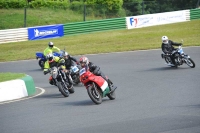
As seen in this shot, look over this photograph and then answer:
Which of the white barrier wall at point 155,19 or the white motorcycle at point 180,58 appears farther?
the white barrier wall at point 155,19

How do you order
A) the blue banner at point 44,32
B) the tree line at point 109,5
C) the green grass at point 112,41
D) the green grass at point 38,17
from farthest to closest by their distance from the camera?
the tree line at point 109,5 < the green grass at point 38,17 < the blue banner at point 44,32 < the green grass at point 112,41

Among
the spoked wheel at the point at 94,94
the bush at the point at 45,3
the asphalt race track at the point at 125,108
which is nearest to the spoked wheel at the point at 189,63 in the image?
the asphalt race track at the point at 125,108

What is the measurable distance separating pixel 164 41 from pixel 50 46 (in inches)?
190

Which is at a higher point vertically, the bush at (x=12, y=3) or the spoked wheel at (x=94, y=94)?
Answer: the bush at (x=12, y=3)

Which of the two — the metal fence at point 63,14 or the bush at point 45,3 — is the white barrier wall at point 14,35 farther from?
the bush at point 45,3

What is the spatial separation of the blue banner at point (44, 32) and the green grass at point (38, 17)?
4.68 metres

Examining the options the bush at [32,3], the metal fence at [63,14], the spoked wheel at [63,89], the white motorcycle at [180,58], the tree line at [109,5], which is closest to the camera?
the spoked wheel at [63,89]

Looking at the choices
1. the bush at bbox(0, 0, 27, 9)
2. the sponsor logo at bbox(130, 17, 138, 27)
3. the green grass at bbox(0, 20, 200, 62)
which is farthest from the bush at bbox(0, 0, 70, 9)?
the green grass at bbox(0, 20, 200, 62)

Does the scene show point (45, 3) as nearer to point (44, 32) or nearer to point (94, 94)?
point (44, 32)

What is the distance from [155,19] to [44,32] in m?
10.2

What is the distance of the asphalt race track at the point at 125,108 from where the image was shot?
10.6 m

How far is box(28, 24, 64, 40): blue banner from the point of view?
3819cm

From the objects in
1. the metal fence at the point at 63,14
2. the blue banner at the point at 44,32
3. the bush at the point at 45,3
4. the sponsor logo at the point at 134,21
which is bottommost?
the blue banner at the point at 44,32

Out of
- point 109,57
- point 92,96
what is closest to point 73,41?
point 109,57
